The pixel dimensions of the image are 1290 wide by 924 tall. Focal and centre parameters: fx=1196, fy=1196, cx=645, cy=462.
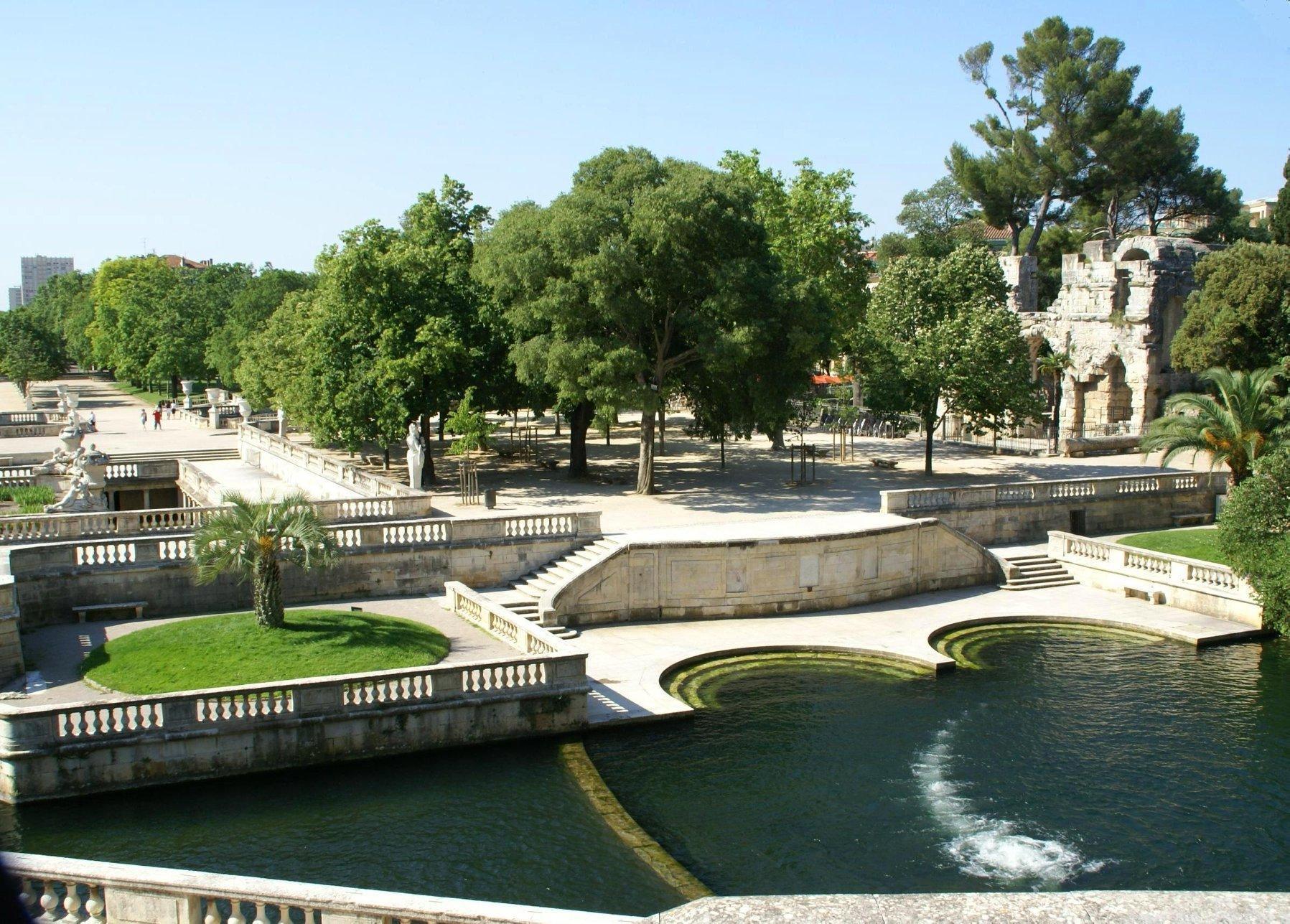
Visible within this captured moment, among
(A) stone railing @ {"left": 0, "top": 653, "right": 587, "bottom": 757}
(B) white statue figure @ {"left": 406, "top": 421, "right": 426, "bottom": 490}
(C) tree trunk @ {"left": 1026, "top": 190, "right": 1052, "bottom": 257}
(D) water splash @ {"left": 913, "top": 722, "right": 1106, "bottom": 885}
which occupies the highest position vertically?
(C) tree trunk @ {"left": 1026, "top": 190, "right": 1052, "bottom": 257}

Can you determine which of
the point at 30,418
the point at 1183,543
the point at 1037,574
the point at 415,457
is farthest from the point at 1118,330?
the point at 30,418

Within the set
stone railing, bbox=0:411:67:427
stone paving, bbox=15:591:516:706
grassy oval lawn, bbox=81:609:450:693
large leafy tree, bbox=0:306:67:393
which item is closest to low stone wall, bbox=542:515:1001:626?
stone paving, bbox=15:591:516:706

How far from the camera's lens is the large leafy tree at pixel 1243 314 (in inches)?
1977

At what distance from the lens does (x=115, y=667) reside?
21.5 meters

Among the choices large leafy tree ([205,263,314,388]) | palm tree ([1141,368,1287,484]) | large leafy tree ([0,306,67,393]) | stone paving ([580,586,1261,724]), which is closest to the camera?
stone paving ([580,586,1261,724])

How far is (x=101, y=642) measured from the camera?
79.0 ft

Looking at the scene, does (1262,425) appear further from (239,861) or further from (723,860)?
(239,861)

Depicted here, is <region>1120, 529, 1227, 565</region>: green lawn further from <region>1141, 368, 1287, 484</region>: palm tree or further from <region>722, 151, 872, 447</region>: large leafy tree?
<region>722, 151, 872, 447</region>: large leafy tree

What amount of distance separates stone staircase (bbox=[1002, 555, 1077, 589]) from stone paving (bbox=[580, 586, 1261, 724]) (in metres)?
0.30

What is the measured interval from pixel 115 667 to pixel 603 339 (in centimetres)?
2044

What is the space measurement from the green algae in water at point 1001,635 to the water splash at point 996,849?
8560 mm

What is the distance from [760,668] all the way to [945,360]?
20.9 metres

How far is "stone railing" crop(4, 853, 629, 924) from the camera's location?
11.6 meters

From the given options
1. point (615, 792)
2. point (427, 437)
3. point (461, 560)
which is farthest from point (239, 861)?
point (427, 437)
